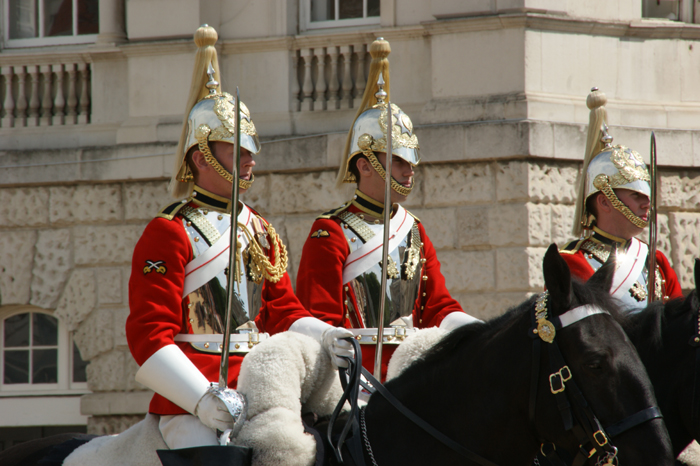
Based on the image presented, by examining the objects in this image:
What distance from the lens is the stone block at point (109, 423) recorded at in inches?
329

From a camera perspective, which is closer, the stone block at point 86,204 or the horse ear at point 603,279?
the horse ear at point 603,279

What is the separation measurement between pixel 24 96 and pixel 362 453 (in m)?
7.03

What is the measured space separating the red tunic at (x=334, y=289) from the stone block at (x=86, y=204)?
4476 mm

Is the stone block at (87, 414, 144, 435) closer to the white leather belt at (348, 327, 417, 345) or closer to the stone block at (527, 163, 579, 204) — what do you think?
the stone block at (527, 163, 579, 204)

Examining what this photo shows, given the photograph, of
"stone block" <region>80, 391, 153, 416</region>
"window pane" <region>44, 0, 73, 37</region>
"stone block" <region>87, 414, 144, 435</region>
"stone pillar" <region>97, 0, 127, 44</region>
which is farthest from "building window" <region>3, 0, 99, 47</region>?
"stone block" <region>87, 414, 144, 435</region>

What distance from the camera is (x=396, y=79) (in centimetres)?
824

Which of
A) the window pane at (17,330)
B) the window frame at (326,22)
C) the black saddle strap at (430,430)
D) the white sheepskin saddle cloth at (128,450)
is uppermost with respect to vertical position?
the window frame at (326,22)

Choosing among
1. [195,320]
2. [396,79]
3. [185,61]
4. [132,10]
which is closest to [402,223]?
[195,320]

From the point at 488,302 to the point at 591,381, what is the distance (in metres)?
4.88

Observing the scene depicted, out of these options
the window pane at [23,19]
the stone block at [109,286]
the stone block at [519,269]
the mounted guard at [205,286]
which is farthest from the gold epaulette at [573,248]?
the window pane at [23,19]

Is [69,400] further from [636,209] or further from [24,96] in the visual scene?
[636,209]

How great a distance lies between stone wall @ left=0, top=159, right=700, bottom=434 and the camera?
754 cm

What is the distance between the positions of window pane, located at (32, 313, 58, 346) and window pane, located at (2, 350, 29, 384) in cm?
22

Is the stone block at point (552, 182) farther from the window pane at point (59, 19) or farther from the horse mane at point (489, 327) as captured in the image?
the window pane at point (59, 19)
